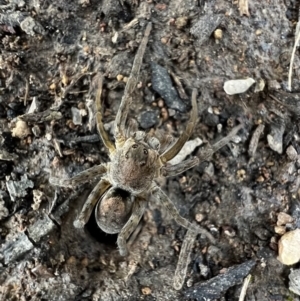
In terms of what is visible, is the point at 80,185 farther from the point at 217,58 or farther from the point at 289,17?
the point at 289,17

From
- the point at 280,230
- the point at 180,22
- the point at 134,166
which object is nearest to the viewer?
the point at 134,166

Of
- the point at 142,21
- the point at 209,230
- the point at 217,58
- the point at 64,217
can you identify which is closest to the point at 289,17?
the point at 217,58

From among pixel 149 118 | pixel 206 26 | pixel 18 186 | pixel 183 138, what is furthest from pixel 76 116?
pixel 206 26

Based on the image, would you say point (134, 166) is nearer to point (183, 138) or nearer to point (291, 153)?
point (183, 138)

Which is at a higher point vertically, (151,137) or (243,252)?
(151,137)

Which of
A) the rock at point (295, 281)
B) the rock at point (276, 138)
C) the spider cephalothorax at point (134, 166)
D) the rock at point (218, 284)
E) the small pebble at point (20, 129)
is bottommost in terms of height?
the rock at point (295, 281)

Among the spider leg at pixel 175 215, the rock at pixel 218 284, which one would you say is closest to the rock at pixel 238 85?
the spider leg at pixel 175 215

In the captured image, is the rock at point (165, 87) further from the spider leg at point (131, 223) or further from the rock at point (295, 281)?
the rock at point (295, 281)
